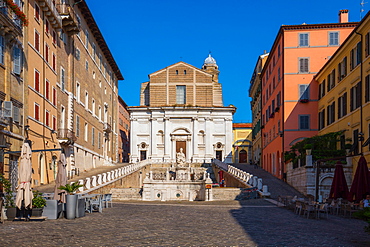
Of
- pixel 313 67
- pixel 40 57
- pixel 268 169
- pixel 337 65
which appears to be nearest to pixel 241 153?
pixel 268 169

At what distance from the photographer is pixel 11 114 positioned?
26.2 m

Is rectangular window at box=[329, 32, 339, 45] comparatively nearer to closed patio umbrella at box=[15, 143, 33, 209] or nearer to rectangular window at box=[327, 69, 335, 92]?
rectangular window at box=[327, 69, 335, 92]

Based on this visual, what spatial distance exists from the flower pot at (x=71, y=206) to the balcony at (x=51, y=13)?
64.6 feet

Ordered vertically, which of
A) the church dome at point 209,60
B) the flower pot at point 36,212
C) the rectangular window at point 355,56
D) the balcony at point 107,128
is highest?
the church dome at point 209,60

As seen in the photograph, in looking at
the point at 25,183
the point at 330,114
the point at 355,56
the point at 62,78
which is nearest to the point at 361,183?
the point at 355,56

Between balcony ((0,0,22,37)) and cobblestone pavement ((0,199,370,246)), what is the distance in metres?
12.0

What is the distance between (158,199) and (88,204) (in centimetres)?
1289

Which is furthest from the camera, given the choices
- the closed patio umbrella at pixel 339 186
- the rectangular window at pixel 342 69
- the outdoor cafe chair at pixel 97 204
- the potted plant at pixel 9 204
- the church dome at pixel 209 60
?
the church dome at pixel 209 60

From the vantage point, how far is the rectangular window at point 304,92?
40.4 m

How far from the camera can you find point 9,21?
82.6 ft

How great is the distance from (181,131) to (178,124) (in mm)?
1027

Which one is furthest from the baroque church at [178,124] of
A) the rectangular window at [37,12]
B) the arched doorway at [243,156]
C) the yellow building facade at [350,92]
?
the rectangular window at [37,12]

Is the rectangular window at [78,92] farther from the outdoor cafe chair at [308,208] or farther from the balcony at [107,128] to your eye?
the outdoor cafe chair at [308,208]

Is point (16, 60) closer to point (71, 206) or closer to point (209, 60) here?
point (71, 206)
